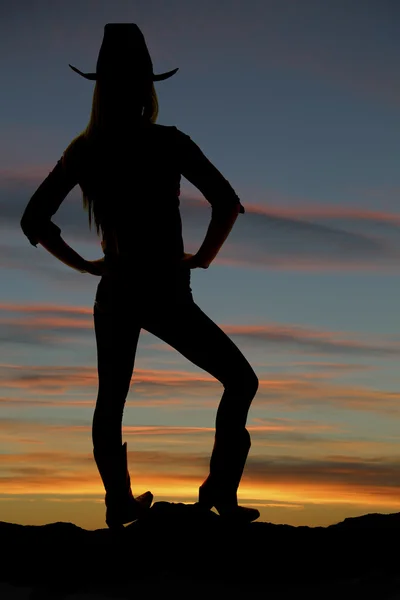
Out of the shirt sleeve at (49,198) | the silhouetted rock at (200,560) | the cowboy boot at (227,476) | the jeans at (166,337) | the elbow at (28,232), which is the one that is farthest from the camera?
the elbow at (28,232)

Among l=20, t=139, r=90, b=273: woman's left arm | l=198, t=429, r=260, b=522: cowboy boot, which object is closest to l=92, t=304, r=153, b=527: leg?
l=20, t=139, r=90, b=273: woman's left arm

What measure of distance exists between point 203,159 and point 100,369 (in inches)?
75.7

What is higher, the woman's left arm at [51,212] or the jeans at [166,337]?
the woman's left arm at [51,212]

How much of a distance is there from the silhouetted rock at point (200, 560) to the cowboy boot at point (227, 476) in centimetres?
14

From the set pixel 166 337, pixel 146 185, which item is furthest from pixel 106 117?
pixel 166 337

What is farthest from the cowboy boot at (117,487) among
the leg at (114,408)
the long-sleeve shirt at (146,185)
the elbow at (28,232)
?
the elbow at (28,232)

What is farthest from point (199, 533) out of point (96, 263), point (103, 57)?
point (103, 57)

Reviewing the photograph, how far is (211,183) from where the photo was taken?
25.5ft

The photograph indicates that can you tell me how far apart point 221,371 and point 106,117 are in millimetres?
2275

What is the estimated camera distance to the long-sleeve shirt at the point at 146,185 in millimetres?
7742

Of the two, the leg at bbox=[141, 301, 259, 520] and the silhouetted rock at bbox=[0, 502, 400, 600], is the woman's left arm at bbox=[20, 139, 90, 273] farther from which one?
Answer: the silhouetted rock at bbox=[0, 502, 400, 600]

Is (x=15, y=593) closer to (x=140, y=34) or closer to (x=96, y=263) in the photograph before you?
(x=96, y=263)

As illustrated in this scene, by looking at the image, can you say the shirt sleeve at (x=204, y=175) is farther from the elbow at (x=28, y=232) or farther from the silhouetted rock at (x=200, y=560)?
the silhouetted rock at (x=200, y=560)

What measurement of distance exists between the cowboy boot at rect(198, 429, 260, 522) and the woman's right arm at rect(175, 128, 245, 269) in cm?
173
